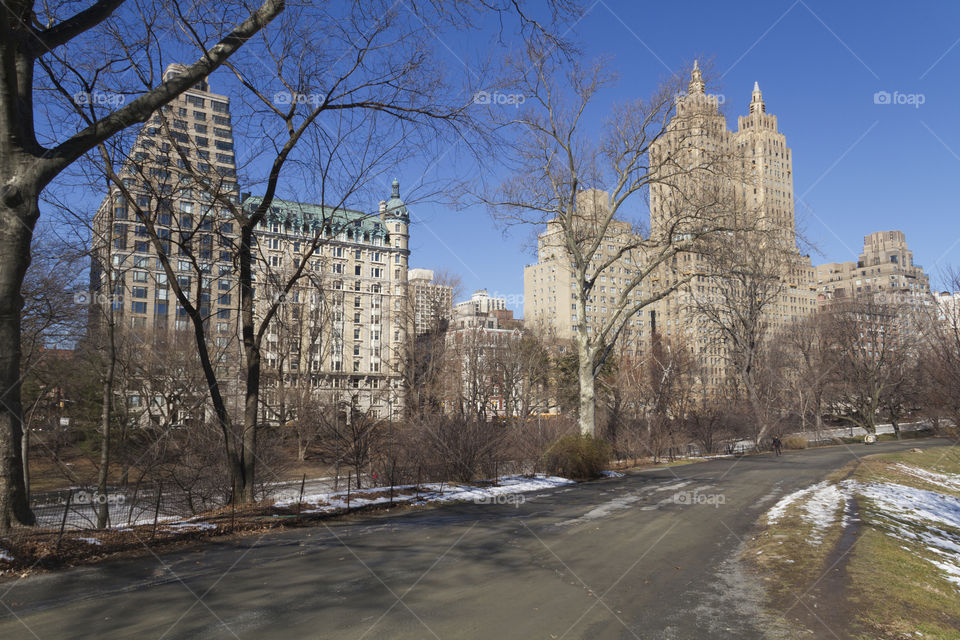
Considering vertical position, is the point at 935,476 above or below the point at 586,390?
below

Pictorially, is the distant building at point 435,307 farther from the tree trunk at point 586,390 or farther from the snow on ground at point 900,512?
the snow on ground at point 900,512

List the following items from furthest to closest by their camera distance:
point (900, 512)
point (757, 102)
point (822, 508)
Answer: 1. point (757, 102)
2. point (900, 512)
3. point (822, 508)

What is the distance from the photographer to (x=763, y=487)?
18312 mm

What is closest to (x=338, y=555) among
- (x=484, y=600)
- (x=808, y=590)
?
(x=484, y=600)

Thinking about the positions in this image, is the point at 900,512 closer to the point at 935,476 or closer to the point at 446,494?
the point at 446,494

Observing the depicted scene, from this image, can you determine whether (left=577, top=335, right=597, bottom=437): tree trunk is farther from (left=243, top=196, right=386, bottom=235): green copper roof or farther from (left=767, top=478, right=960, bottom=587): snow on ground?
(left=243, top=196, right=386, bottom=235): green copper roof

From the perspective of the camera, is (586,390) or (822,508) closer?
(822,508)

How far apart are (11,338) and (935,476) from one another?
1260 inches

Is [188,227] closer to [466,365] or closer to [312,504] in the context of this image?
Result: [312,504]

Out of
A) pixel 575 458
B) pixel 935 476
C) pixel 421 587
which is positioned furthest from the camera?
pixel 935 476

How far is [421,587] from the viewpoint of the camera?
6.73 metres

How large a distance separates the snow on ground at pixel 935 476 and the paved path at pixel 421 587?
60.8 ft

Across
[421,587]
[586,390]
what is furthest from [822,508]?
[421,587]

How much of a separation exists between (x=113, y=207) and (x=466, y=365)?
4160 cm
